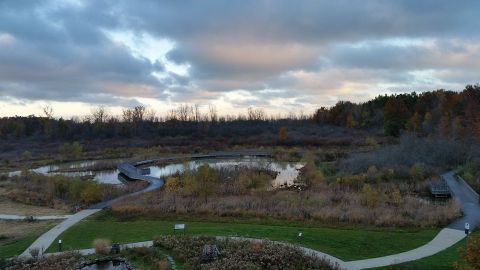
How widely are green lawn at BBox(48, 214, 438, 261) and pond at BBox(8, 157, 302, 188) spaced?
1454cm

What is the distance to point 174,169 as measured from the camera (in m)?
47.8

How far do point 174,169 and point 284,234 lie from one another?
3081 centimetres

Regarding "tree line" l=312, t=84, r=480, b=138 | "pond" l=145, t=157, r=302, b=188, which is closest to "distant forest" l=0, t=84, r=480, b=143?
"tree line" l=312, t=84, r=480, b=138

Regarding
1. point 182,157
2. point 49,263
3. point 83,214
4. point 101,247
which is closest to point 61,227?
point 83,214

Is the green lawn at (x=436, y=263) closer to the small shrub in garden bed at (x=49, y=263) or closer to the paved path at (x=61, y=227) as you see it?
the small shrub in garden bed at (x=49, y=263)

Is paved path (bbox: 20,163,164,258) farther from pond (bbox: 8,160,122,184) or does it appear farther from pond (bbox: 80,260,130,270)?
pond (bbox: 8,160,122,184)

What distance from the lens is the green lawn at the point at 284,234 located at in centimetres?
1641

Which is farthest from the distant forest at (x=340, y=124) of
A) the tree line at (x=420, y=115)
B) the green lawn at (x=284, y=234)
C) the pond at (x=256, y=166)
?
the green lawn at (x=284, y=234)

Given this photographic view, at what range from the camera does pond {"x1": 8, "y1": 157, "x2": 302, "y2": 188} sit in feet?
132

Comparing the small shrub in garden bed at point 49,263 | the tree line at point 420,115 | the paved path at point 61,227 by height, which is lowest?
the paved path at point 61,227

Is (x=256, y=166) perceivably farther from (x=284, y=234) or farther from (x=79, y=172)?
(x=284, y=234)

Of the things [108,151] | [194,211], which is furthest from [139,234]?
[108,151]

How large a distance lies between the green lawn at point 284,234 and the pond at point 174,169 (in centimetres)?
1454

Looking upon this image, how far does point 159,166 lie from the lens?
50969 millimetres
